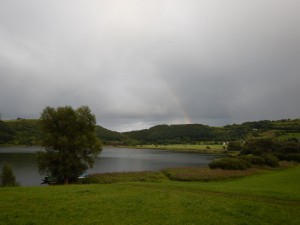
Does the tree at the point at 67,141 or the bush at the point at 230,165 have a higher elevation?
the tree at the point at 67,141

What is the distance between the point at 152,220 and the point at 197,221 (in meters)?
2.54

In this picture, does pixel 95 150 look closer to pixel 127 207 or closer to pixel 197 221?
pixel 127 207

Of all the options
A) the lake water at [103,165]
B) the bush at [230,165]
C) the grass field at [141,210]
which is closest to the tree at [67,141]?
the lake water at [103,165]

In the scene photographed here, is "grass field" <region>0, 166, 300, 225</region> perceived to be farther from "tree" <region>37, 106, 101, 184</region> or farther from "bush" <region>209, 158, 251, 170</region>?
"bush" <region>209, 158, 251, 170</region>

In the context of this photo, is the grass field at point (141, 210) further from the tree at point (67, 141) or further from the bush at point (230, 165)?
the bush at point (230, 165)

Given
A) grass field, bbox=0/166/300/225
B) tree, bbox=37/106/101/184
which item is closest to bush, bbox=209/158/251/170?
tree, bbox=37/106/101/184

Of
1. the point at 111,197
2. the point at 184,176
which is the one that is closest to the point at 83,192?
the point at 111,197

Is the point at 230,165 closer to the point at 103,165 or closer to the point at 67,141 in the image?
the point at 67,141

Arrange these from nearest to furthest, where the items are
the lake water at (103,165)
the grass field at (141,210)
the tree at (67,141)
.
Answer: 1. the grass field at (141,210)
2. the tree at (67,141)
3. the lake water at (103,165)

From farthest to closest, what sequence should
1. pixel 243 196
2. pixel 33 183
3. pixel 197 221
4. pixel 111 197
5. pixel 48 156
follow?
pixel 33 183 < pixel 48 156 < pixel 243 196 < pixel 111 197 < pixel 197 221

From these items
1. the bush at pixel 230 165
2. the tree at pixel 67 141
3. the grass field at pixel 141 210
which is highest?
the tree at pixel 67 141

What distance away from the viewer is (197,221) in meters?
16.2

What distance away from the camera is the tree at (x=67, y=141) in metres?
52.2

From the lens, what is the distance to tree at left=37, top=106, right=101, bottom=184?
171ft
